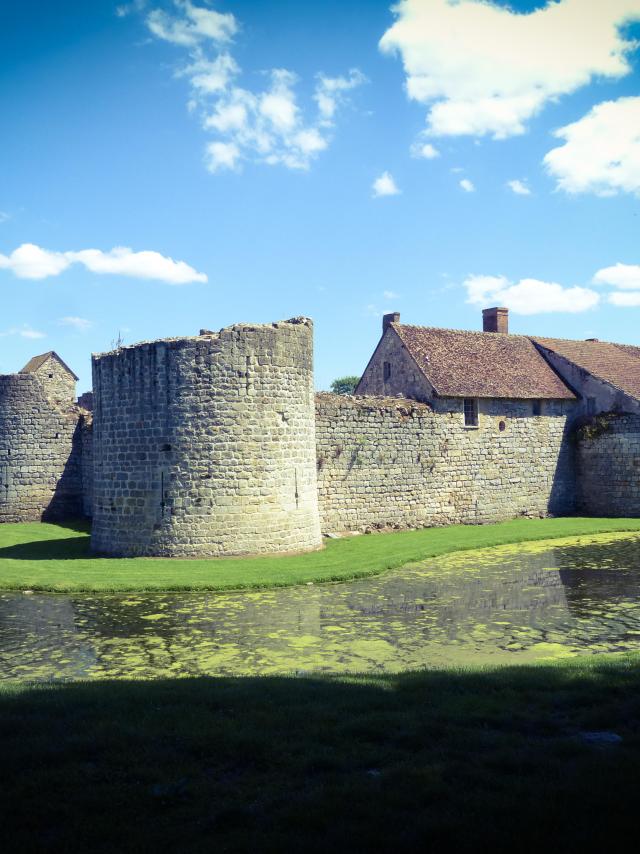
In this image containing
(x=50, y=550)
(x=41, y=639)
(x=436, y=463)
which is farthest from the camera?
(x=436, y=463)

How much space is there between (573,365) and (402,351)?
26.1 ft

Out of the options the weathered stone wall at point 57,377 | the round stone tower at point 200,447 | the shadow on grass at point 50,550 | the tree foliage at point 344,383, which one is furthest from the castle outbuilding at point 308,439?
Answer: the tree foliage at point 344,383

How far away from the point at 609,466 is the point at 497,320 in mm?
9577

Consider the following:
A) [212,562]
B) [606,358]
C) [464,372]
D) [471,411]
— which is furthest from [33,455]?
[606,358]

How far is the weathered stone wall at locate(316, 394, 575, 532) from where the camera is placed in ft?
83.1

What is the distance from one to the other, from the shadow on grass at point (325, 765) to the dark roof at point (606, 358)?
26.6 metres

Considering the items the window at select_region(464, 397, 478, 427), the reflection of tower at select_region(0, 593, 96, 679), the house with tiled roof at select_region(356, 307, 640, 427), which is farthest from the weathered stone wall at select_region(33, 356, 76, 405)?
the reflection of tower at select_region(0, 593, 96, 679)

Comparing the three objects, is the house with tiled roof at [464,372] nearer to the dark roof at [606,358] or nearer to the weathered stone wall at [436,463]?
the weathered stone wall at [436,463]

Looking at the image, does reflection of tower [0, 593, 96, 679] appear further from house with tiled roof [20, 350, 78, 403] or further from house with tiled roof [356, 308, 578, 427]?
house with tiled roof [20, 350, 78, 403]

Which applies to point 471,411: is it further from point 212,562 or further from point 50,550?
point 50,550

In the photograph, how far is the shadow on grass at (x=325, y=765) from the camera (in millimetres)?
4844

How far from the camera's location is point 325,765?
5.97 m

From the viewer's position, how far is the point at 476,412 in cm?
2980

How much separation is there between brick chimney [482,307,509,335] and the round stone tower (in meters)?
19.2
